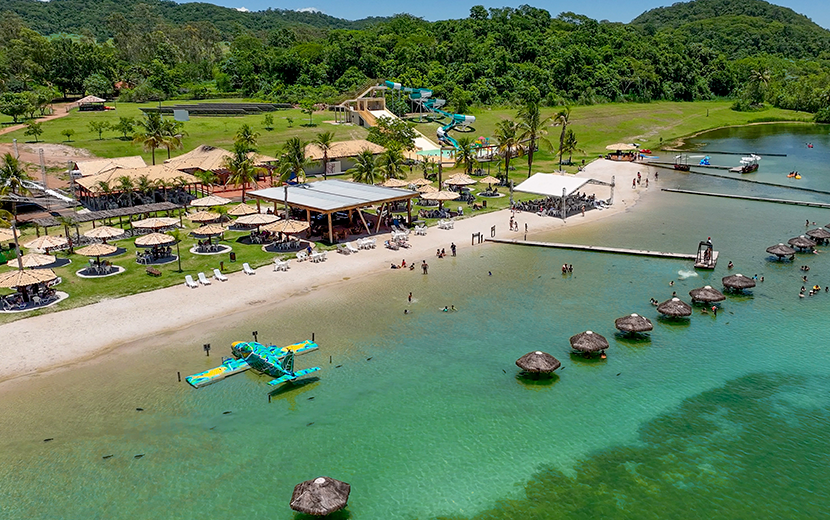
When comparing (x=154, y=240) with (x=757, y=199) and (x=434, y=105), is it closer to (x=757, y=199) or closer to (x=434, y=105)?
(x=757, y=199)

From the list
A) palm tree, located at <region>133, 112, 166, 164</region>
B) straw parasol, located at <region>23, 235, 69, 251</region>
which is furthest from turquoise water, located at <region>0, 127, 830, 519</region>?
palm tree, located at <region>133, 112, 166, 164</region>

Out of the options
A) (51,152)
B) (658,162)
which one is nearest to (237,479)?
(51,152)

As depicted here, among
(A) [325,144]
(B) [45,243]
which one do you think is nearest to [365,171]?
(A) [325,144]

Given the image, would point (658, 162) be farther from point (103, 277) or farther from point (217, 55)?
point (217, 55)

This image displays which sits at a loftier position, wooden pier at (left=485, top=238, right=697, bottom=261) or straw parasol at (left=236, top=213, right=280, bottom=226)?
straw parasol at (left=236, top=213, right=280, bottom=226)

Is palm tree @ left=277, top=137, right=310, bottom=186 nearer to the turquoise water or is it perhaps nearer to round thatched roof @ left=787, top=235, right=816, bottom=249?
the turquoise water

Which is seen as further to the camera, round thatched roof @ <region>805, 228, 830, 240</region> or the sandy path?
round thatched roof @ <region>805, 228, 830, 240</region>

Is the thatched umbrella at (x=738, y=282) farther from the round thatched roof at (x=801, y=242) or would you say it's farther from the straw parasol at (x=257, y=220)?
the straw parasol at (x=257, y=220)
